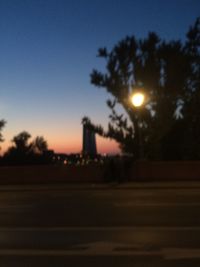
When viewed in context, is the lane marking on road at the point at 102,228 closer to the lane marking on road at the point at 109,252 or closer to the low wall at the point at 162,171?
the lane marking on road at the point at 109,252

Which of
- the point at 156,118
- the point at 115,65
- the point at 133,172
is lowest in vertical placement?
the point at 133,172

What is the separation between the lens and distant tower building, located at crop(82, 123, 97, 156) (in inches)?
1429

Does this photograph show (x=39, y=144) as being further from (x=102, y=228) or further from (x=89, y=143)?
(x=102, y=228)

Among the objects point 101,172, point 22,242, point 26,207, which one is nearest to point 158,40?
point 101,172

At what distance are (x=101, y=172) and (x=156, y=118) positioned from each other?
33.0ft

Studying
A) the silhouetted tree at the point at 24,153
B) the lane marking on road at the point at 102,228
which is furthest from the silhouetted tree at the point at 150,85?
the lane marking on road at the point at 102,228

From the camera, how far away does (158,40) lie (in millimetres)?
39375

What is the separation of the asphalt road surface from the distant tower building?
1617 cm

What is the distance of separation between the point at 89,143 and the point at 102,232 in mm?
24867

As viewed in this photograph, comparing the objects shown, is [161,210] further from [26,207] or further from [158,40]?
[158,40]

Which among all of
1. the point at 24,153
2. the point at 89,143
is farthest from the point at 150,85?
the point at 24,153

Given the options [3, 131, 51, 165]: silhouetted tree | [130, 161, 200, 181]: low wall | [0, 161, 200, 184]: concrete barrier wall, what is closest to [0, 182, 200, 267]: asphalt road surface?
[0, 161, 200, 184]: concrete barrier wall

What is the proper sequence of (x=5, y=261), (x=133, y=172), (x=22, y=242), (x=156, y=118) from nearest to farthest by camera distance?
1. (x=5, y=261)
2. (x=22, y=242)
3. (x=133, y=172)
4. (x=156, y=118)

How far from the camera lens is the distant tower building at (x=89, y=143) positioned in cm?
3629
